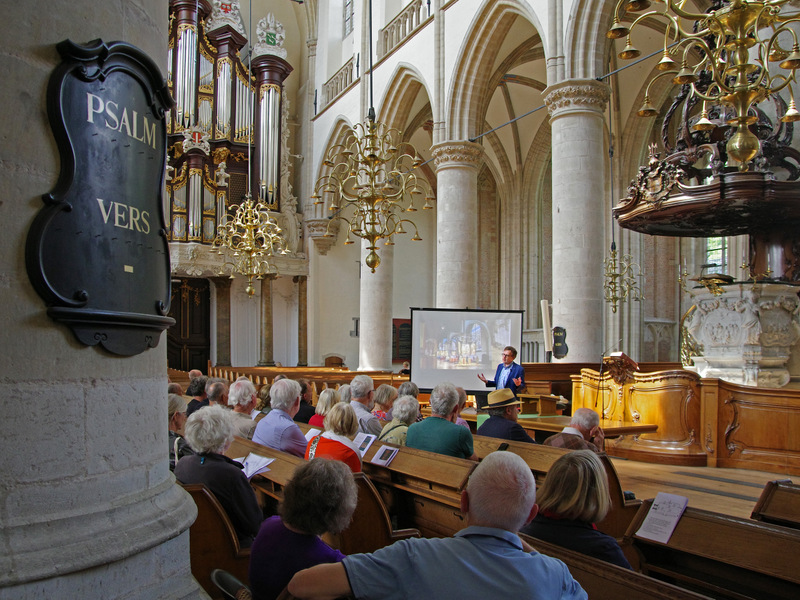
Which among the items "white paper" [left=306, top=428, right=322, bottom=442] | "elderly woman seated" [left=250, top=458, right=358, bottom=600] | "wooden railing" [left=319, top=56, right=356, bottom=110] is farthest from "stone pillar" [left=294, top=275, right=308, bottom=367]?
"elderly woman seated" [left=250, top=458, right=358, bottom=600]

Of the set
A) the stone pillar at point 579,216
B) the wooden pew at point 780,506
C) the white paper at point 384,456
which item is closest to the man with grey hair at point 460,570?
the wooden pew at point 780,506

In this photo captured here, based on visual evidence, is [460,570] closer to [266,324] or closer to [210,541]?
[210,541]

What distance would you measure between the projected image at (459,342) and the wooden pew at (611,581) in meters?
6.41

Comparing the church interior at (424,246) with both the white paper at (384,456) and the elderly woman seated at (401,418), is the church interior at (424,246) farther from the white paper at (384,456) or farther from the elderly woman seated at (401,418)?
the elderly woman seated at (401,418)

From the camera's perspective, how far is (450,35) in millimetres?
12484

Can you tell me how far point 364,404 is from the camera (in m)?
4.99

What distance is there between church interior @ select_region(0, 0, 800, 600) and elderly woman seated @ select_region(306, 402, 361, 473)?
0.20m

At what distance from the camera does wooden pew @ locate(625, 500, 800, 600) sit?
213 cm

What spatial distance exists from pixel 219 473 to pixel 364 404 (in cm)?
218

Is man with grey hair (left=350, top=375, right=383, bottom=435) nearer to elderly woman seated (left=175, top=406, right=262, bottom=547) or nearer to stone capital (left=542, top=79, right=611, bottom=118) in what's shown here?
elderly woman seated (left=175, top=406, right=262, bottom=547)

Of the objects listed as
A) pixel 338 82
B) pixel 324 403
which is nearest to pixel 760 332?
pixel 324 403

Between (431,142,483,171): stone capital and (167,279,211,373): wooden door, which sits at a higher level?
(431,142,483,171): stone capital

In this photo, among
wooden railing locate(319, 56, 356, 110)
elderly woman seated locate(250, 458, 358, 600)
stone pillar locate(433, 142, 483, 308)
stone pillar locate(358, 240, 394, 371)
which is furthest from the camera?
wooden railing locate(319, 56, 356, 110)

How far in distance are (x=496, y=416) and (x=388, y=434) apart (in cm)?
76
